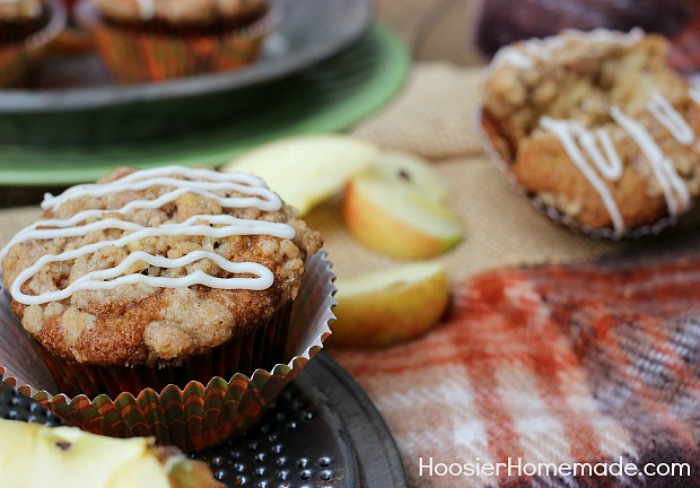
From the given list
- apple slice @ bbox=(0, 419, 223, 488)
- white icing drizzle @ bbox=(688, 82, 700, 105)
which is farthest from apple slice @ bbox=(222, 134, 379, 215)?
apple slice @ bbox=(0, 419, 223, 488)

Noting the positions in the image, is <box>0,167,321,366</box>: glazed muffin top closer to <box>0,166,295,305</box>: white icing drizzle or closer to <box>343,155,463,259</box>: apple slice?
<box>0,166,295,305</box>: white icing drizzle

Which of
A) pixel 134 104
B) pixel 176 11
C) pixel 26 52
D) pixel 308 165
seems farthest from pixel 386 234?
pixel 26 52

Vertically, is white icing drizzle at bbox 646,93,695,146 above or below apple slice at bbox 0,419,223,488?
above

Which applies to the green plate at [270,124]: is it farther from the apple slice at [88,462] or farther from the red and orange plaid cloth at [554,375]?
the apple slice at [88,462]

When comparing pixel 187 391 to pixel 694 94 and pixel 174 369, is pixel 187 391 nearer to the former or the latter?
pixel 174 369

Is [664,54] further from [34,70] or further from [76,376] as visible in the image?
[34,70]
